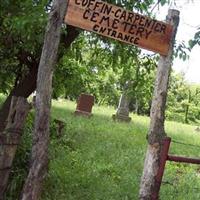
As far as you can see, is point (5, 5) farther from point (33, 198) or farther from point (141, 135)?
point (141, 135)

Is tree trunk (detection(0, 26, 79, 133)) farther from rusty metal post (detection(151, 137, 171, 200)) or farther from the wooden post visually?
rusty metal post (detection(151, 137, 171, 200))

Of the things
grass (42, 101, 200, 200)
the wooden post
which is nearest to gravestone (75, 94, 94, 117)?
grass (42, 101, 200, 200)

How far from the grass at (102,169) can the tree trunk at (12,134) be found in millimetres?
852

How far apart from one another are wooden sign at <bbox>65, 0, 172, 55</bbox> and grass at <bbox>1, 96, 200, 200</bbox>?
1.97 metres

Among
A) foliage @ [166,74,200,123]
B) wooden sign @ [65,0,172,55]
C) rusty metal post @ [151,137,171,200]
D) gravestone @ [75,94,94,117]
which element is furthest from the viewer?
foliage @ [166,74,200,123]

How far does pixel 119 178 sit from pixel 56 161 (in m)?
1.29

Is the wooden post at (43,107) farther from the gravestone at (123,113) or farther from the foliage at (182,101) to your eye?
the foliage at (182,101)

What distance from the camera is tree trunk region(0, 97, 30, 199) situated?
6.45m

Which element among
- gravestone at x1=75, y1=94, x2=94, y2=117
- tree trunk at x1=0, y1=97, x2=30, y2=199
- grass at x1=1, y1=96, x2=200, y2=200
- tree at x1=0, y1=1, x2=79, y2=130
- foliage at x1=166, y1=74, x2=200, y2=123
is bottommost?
grass at x1=1, y1=96, x2=200, y2=200

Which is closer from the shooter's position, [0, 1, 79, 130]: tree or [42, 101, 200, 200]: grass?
[0, 1, 79, 130]: tree

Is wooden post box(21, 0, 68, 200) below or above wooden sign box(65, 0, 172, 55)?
below

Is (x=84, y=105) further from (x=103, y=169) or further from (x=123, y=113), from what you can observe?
(x=103, y=169)

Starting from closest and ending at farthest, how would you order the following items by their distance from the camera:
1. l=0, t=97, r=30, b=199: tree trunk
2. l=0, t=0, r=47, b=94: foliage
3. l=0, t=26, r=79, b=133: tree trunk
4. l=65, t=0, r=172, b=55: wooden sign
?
l=65, t=0, r=172, b=55: wooden sign, l=0, t=97, r=30, b=199: tree trunk, l=0, t=0, r=47, b=94: foliage, l=0, t=26, r=79, b=133: tree trunk

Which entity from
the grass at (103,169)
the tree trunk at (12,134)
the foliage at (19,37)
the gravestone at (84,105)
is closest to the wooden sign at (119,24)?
the foliage at (19,37)
